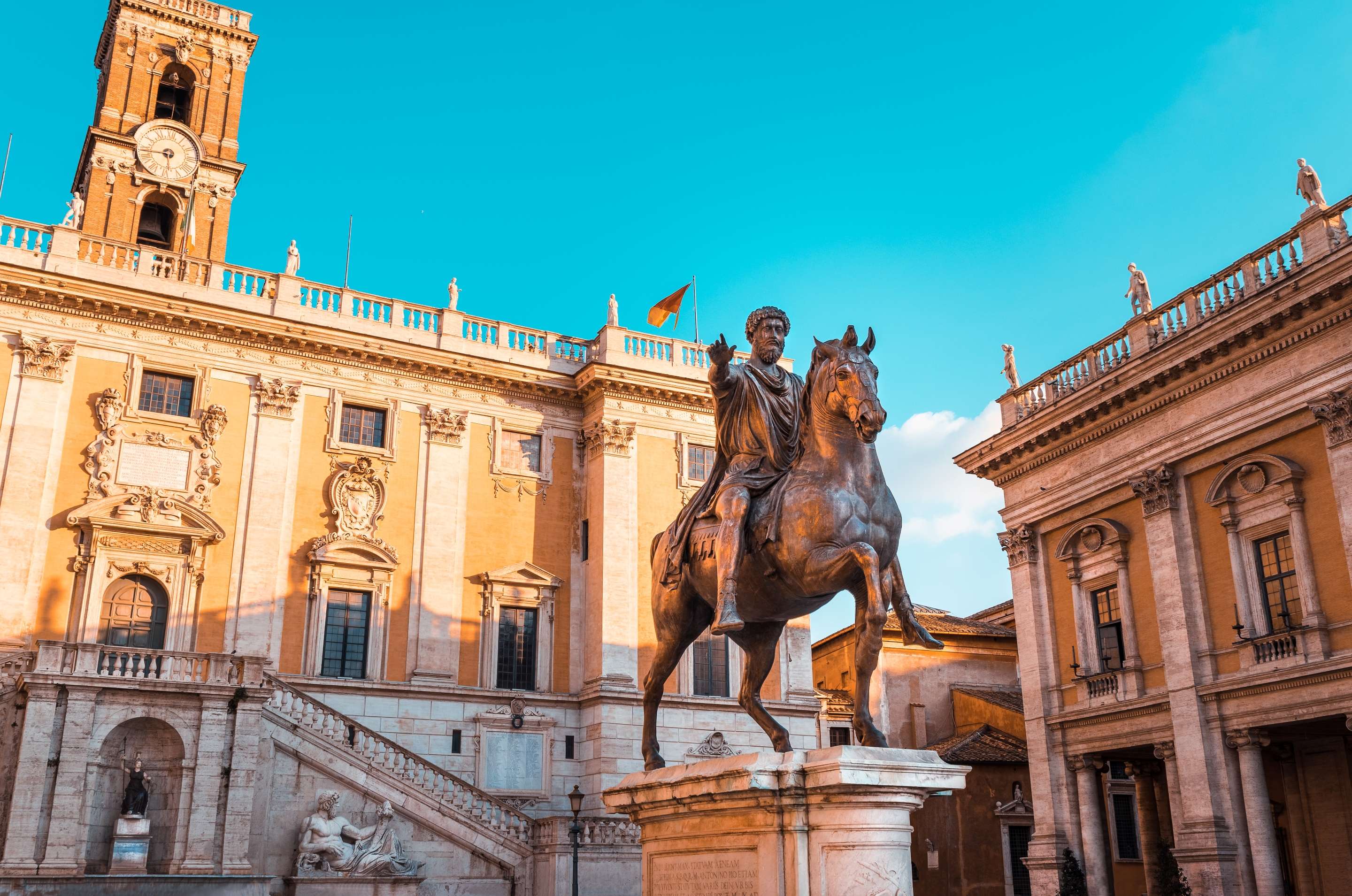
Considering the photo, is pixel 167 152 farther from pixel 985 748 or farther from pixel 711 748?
pixel 985 748

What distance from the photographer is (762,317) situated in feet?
28.1

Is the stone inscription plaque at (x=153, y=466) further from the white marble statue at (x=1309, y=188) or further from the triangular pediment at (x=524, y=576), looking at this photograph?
the white marble statue at (x=1309, y=188)

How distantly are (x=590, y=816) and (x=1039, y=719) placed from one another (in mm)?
11764

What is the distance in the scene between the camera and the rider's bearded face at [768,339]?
8.52 metres

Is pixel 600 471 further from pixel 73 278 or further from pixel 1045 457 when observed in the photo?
pixel 73 278

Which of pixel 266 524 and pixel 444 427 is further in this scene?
pixel 444 427

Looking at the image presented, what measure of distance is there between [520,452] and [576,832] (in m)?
12.9

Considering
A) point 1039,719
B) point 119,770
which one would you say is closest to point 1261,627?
point 1039,719

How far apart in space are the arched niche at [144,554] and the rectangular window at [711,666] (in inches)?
518

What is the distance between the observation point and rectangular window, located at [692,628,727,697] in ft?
106

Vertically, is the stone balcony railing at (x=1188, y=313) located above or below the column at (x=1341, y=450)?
above

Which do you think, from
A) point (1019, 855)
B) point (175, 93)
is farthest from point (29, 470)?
point (1019, 855)

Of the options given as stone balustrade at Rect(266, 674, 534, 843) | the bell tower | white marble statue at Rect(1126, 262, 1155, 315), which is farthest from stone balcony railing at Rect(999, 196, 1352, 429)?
the bell tower

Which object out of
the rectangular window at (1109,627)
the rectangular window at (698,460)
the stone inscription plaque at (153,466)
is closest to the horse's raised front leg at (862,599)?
the rectangular window at (1109,627)
